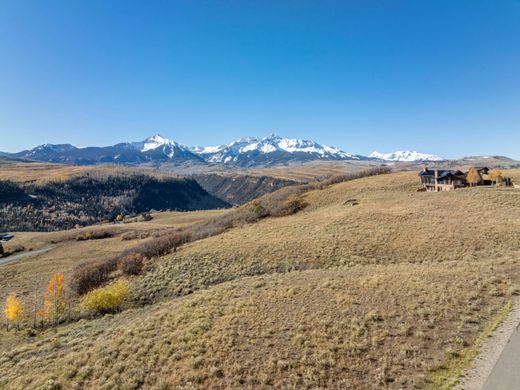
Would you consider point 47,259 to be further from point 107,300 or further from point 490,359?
point 490,359

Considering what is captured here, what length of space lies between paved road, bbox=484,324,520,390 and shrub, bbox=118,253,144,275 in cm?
4170

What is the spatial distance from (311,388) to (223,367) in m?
4.80

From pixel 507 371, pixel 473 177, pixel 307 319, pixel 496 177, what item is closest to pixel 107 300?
pixel 307 319

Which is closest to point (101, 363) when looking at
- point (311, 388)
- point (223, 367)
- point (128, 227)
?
point (223, 367)

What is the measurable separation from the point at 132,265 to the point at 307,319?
34.8 meters

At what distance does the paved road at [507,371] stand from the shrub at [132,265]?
4170 centimetres

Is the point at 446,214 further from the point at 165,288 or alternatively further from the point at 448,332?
the point at 165,288

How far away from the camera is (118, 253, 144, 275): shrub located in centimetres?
4489

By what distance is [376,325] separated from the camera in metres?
18.1

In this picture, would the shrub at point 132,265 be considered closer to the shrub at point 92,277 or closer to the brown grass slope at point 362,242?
the shrub at point 92,277

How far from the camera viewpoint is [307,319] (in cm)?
1977

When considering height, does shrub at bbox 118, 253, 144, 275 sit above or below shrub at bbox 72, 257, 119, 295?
above

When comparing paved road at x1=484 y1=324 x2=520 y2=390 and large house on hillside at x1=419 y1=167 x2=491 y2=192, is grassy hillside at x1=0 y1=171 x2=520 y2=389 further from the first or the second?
large house on hillside at x1=419 y1=167 x2=491 y2=192

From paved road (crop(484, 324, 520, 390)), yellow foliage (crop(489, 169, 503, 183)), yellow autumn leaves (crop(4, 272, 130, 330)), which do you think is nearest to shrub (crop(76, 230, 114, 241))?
yellow autumn leaves (crop(4, 272, 130, 330))
